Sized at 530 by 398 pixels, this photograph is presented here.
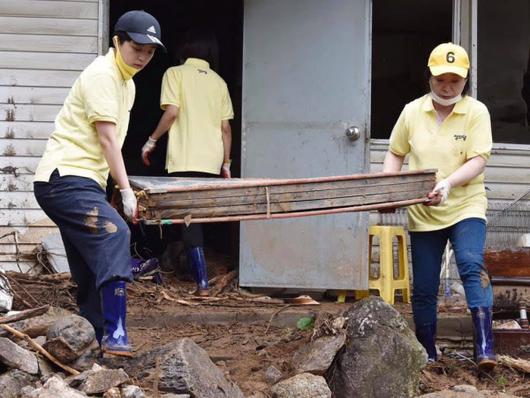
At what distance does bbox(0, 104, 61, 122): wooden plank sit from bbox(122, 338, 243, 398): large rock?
10.1 ft

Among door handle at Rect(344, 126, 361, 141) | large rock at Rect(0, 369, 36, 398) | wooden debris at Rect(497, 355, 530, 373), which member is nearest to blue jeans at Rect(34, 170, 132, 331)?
large rock at Rect(0, 369, 36, 398)

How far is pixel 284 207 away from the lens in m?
4.91

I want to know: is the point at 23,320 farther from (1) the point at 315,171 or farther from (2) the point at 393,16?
(2) the point at 393,16

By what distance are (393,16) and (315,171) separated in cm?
292

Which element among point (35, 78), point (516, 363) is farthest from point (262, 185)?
point (35, 78)

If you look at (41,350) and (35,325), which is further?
(35,325)

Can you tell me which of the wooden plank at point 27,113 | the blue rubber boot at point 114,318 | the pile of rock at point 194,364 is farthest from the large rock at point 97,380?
the wooden plank at point 27,113

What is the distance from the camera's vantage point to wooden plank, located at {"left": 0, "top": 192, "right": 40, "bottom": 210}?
7250 millimetres

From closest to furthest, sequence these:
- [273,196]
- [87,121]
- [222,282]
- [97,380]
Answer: [97,380] → [87,121] → [273,196] → [222,282]

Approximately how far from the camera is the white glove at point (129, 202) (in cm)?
467

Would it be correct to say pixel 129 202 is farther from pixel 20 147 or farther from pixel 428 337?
pixel 20 147

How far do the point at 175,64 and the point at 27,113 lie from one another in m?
2.92

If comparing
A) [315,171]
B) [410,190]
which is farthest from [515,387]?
[315,171]

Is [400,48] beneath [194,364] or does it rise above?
above
